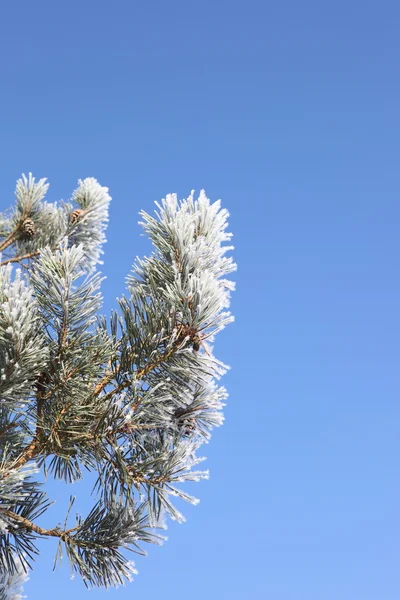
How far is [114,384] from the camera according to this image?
4566 millimetres

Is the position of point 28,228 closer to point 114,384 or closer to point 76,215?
point 76,215

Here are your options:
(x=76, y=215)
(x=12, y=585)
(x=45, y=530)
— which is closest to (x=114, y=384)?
(x=45, y=530)

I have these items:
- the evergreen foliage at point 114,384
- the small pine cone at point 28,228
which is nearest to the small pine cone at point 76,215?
Answer: the small pine cone at point 28,228

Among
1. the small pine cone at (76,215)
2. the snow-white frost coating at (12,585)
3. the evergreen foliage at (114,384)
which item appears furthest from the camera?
the small pine cone at (76,215)

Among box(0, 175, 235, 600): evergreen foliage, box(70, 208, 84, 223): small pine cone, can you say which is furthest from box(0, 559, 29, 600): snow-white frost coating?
box(70, 208, 84, 223): small pine cone

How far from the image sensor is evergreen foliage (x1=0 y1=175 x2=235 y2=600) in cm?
423

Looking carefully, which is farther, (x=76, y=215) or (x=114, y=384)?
(x=76, y=215)

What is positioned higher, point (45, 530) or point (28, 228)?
point (28, 228)

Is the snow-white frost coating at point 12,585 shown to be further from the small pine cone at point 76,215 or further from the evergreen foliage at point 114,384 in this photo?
the small pine cone at point 76,215

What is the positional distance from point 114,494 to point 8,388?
1024 millimetres

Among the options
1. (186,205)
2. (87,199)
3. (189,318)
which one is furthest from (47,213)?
(189,318)

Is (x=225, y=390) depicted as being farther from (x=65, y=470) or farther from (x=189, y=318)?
(x=65, y=470)

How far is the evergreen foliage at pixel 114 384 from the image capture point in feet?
13.9

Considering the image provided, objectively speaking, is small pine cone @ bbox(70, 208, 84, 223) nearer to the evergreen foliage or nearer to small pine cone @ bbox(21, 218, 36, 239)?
small pine cone @ bbox(21, 218, 36, 239)
